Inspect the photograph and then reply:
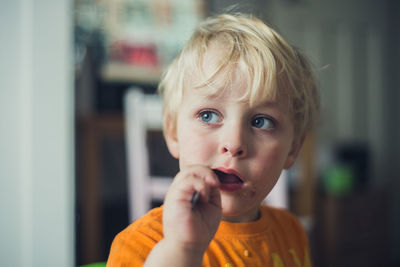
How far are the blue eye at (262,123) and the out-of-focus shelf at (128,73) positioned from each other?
1.65 m

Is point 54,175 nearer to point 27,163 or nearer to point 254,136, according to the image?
point 27,163

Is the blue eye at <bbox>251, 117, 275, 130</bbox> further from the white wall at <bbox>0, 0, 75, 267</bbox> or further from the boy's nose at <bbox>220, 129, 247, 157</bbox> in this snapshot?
the white wall at <bbox>0, 0, 75, 267</bbox>

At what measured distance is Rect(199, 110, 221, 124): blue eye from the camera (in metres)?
0.49

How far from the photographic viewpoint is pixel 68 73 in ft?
3.75

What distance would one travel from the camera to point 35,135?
1.07 metres

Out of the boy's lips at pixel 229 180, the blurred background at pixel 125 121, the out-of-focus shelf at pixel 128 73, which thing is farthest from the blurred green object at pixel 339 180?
the boy's lips at pixel 229 180

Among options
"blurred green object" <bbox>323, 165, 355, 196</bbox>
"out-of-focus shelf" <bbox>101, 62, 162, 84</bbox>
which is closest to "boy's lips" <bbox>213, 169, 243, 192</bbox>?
"out-of-focus shelf" <bbox>101, 62, 162, 84</bbox>

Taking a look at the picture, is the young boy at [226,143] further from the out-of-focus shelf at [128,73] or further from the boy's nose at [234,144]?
the out-of-focus shelf at [128,73]

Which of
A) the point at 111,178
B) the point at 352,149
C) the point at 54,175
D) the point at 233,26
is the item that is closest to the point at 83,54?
the point at 111,178

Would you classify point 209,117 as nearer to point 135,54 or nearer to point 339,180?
point 135,54

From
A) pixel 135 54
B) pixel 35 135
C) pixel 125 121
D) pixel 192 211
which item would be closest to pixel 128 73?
pixel 135 54

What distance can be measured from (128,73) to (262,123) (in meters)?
1.68

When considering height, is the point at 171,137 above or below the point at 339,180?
above

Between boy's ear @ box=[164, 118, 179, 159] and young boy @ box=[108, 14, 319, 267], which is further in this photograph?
boy's ear @ box=[164, 118, 179, 159]
